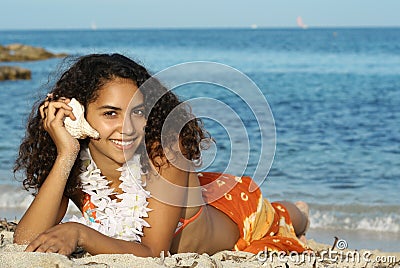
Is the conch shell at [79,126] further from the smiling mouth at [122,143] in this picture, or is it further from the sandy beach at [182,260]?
the sandy beach at [182,260]

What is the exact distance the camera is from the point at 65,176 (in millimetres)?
3414

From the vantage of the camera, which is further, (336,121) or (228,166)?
(336,121)

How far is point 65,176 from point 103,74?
59 centimetres

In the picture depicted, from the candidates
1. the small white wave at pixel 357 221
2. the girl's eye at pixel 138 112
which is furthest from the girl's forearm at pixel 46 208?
the small white wave at pixel 357 221

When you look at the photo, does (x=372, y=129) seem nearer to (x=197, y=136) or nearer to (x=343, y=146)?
(x=343, y=146)

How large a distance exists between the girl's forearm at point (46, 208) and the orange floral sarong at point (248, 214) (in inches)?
41.0

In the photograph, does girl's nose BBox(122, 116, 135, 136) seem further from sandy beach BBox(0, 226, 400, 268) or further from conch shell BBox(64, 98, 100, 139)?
sandy beach BBox(0, 226, 400, 268)

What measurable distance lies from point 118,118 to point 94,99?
0.18 m

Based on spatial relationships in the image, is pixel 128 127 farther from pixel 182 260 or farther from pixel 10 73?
pixel 10 73

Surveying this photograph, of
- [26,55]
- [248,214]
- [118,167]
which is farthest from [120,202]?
[26,55]

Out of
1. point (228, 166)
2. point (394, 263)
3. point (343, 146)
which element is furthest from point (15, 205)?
point (343, 146)

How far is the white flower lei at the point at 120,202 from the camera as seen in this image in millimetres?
3406

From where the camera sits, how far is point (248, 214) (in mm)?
4203

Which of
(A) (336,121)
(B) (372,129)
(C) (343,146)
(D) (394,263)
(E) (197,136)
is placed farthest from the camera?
(A) (336,121)
